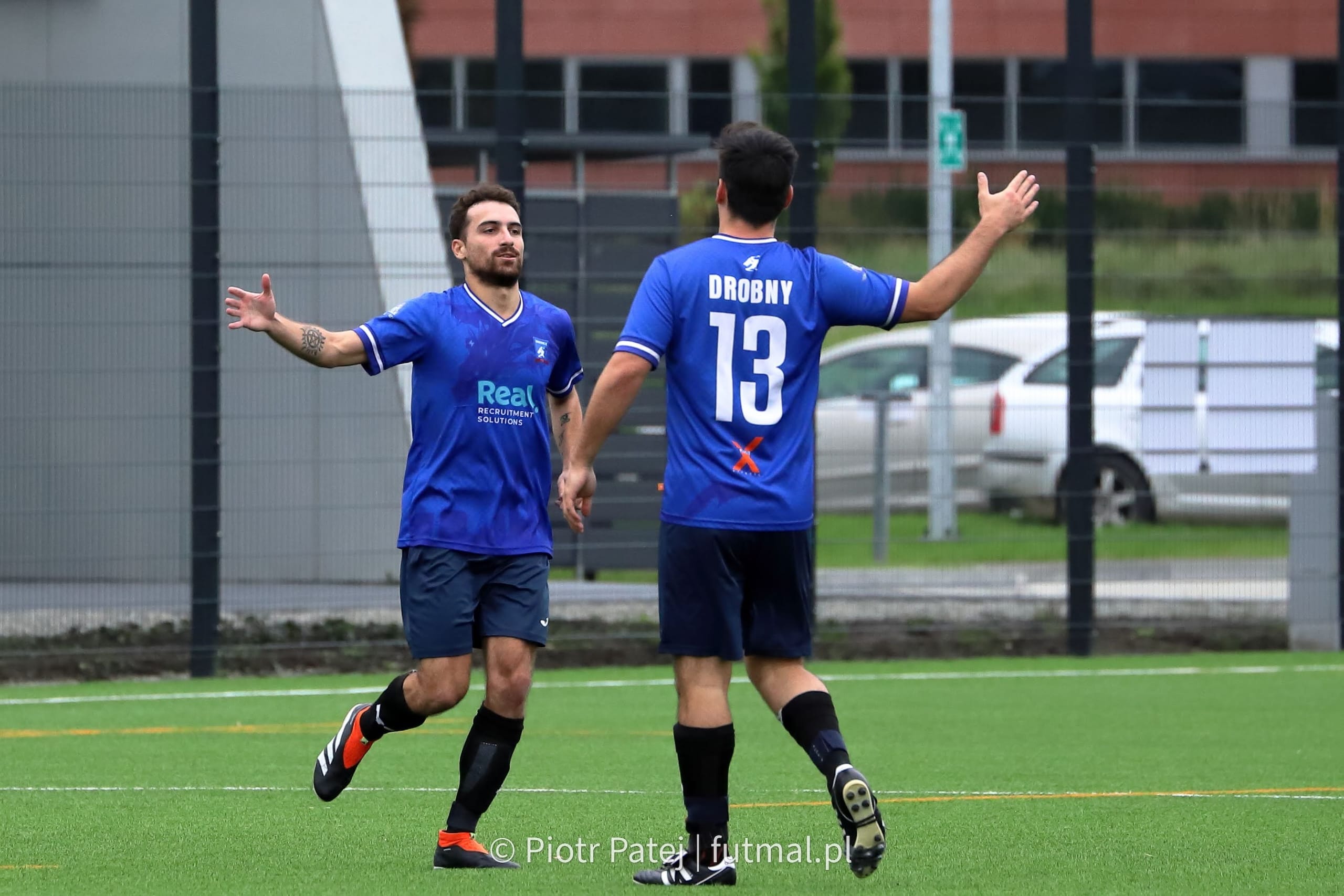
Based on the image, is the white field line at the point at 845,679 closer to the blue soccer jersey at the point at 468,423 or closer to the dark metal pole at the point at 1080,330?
the dark metal pole at the point at 1080,330

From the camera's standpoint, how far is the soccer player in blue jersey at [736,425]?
5.16 meters

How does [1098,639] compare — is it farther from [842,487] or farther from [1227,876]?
[1227,876]

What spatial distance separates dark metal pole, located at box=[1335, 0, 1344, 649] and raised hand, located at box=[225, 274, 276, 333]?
7828 millimetres

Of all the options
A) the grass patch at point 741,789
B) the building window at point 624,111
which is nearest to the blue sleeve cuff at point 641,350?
the grass patch at point 741,789

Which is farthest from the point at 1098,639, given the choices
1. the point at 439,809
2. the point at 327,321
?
the point at 439,809

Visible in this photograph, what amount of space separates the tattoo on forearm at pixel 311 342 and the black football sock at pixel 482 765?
40.4 inches

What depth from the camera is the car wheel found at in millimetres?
12125

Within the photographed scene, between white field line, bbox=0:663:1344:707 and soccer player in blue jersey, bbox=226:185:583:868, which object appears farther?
white field line, bbox=0:663:1344:707

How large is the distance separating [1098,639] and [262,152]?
5184 millimetres

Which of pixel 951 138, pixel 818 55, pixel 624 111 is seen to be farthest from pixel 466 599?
pixel 818 55

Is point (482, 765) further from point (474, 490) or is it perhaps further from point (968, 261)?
point (968, 261)

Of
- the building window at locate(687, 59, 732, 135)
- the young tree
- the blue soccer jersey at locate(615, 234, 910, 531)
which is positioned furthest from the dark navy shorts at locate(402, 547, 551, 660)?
the young tree

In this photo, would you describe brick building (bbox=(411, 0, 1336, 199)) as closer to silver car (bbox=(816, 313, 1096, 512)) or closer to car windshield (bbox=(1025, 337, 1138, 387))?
silver car (bbox=(816, 313, 1096, 512))

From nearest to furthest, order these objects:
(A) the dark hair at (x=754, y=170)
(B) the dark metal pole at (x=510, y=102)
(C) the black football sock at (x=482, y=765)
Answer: (A) the dark hair at (x=754, y=170) < (C) the black football sock at (x=482, y=765) < (B) the dark metal pole at (x=510, y=102)
